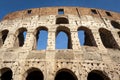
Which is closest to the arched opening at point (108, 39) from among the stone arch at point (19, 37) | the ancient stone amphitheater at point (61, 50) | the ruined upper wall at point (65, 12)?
the ancient stone amphitheater at point (61, 50)

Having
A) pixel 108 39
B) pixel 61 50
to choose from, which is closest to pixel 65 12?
pixel 108 39

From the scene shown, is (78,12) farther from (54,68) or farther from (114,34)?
(54,68)

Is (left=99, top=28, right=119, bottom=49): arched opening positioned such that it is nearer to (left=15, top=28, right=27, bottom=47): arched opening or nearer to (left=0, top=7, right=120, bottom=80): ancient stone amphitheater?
(left=0, top=7, right=120, bottom=80): ancient stone amphitheater

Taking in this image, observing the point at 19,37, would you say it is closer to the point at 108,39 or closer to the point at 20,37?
the point at 20,37

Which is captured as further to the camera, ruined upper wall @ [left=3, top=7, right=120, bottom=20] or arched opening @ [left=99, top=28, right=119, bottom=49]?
ruined upper wall @ [left=3, top=7, right=120, bottom=20]

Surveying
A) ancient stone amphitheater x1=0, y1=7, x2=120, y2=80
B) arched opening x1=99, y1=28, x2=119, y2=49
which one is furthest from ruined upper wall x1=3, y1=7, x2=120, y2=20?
arched opening x1=99, y1=28, x2=119, y2=49

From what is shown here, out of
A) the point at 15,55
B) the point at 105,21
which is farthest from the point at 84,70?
the point at 105,21

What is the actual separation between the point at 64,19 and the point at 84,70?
5864 millimetres

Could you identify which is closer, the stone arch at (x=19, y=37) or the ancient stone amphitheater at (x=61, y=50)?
the ancient stone amphitheater at (x=61, y=50)

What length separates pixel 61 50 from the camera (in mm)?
11125

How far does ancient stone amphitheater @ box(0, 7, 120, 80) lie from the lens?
10.0 m

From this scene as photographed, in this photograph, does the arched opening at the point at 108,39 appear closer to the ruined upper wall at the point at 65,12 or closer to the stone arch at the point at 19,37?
the ruined upper wall at the point at 65,12

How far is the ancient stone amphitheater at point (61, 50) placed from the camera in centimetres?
1000

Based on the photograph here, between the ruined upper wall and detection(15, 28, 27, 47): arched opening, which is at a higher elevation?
the ruined upper wall
